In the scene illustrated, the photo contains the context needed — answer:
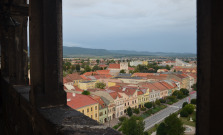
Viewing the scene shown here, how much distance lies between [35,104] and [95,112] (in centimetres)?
1669

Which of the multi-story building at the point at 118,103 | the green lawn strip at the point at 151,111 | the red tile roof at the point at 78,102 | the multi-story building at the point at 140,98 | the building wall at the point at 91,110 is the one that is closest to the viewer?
the red tile roof at the point at 78,102

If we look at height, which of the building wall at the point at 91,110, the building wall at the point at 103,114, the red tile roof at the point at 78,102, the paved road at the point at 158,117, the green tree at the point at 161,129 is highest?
the red tile roof at the point at 78,102

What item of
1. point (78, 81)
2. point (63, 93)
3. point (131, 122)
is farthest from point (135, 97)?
point (63, 93)

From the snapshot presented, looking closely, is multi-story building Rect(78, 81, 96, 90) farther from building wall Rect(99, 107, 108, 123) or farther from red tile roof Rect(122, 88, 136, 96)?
building wall Rect(99, 107, 108, 123)

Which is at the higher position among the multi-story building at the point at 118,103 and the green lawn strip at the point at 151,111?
the multi-story building at the point at 118,103

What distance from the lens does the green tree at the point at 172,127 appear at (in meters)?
17.2

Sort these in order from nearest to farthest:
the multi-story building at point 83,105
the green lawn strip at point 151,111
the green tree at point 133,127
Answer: the multi-story building at point 83,105 → the green tree at point 133,127 → the green lawn strip at point 151,111

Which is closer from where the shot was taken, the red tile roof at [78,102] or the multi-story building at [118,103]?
the red tile roof at [78,102]

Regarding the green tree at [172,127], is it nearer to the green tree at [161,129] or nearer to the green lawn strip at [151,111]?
the green tree at [161,129]

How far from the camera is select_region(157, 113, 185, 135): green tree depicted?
17.2 meters

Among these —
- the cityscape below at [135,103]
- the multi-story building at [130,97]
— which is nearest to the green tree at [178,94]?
the cityscape below at [135,103]

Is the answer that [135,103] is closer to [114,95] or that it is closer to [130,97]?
[130,97]
